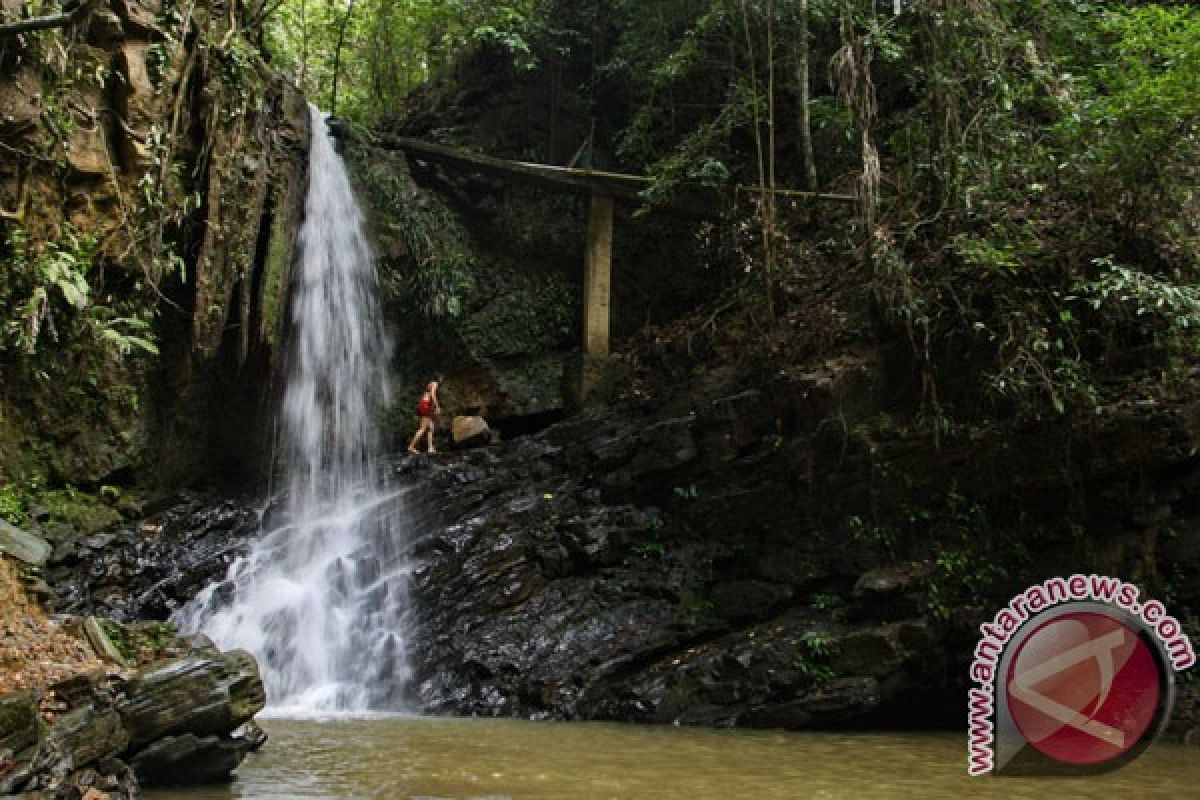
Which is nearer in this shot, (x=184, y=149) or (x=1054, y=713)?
(x=1054, y=713)

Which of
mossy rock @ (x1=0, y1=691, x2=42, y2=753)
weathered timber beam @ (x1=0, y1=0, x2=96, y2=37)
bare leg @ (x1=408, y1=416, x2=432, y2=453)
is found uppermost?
weathered timber beam @ (x1=0, y1=0, x2=96, y2=37)

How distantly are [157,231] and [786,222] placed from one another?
7684mm

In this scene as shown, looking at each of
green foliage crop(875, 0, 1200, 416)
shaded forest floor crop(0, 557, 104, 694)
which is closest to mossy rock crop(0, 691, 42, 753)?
shaded forest floor crop(0, 557, 104, 694)

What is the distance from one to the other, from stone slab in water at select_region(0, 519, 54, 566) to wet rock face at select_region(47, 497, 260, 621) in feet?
7.48

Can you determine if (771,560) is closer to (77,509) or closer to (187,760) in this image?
(187,760)

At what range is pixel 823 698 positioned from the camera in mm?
7805

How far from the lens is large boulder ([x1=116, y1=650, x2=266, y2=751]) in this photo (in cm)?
478

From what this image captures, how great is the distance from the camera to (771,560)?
9133mm

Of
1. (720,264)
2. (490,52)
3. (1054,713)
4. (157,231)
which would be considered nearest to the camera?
(1054,713)

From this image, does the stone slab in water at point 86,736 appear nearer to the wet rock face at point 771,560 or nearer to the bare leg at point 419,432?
the wet rock face at point 771,560

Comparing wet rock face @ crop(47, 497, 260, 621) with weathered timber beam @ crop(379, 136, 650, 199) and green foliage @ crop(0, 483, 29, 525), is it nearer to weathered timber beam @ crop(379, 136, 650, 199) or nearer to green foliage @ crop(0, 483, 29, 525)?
green foliage @ crop(0, 483, 29, 525)

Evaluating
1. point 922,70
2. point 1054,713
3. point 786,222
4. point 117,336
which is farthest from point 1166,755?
point 117,336

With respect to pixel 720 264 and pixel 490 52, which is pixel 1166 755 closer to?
pixel 720 264

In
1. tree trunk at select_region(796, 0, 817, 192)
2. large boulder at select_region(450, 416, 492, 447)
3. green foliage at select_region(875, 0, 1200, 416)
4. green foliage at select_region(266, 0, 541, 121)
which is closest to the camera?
green foliage at select_region(875, 0, 1200, 416)
